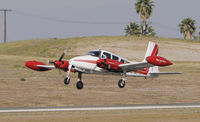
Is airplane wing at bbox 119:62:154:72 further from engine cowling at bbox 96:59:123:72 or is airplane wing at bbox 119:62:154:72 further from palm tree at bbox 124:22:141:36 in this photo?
palm tree at bbox 124:22:141:36

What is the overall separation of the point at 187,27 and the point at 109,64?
129m

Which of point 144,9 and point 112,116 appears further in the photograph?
point 144,9

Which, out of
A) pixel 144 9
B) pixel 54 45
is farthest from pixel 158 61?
pixel 144 9

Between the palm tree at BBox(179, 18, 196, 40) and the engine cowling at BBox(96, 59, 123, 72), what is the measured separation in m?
127

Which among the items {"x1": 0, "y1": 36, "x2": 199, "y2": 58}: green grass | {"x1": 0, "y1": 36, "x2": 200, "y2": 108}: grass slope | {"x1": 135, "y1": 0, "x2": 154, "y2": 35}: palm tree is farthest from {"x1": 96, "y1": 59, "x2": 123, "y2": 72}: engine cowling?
{"x1": 135, "y1": 0, "x2": 154, "y2": 35}: palm tree

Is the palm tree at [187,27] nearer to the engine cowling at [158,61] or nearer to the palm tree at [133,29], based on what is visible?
the palm tree at [133,29]

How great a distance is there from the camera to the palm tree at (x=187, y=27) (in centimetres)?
16575

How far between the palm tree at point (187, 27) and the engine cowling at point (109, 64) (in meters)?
127

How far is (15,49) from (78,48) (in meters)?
17.5

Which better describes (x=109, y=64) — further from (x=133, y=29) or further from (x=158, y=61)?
(x=133, y=29)

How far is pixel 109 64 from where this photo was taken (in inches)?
1662

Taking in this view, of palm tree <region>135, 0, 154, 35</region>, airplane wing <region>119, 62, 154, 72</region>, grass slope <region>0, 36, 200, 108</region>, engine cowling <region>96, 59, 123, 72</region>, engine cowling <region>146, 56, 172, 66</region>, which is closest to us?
engine cowling <region>146, 56, 172, 66</region>

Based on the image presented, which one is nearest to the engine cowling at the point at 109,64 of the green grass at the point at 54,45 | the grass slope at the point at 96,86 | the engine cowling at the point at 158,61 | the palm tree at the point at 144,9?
the engine cowling at the point at 158,61

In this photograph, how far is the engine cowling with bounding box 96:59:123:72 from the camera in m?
41.7
